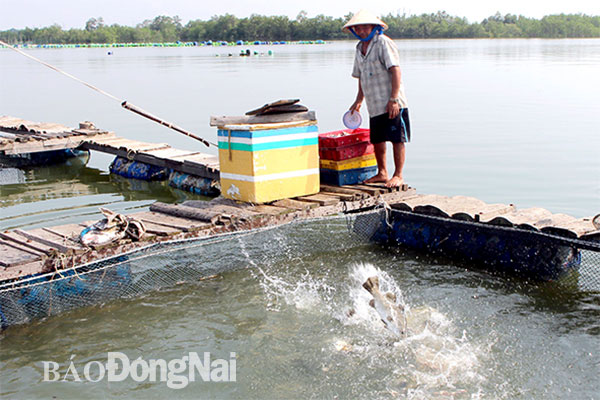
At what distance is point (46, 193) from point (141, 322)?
7.17 m

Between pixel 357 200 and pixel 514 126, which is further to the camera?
pixel 514 126

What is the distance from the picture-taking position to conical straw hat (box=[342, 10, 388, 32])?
795 centimetres

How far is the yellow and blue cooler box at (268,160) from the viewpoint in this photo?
7.52m

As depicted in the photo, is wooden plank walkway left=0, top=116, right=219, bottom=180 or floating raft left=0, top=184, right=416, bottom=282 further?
wooden plank walkway left=0, top=116, right=219, bottom=180

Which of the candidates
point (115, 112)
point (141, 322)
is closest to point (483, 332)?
point (141, 322)

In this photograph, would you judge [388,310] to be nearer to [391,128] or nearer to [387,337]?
[387,337]

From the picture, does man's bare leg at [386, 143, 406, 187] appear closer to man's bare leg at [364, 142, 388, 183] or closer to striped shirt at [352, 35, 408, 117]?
man's bare leg at [364, 142, 388, 183]

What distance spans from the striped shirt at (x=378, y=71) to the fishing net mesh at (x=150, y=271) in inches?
55.0

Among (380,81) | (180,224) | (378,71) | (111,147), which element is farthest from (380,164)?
(111,147)

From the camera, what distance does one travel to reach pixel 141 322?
634 cm

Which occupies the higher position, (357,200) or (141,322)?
(357,200)

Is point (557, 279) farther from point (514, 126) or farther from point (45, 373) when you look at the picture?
point (514, 126)

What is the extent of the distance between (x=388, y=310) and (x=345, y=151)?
2.99 meters

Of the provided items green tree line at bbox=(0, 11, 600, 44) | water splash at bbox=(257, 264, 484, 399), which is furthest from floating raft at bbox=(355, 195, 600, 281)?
green tree line at bbox=(0, 11, 600, 44)
